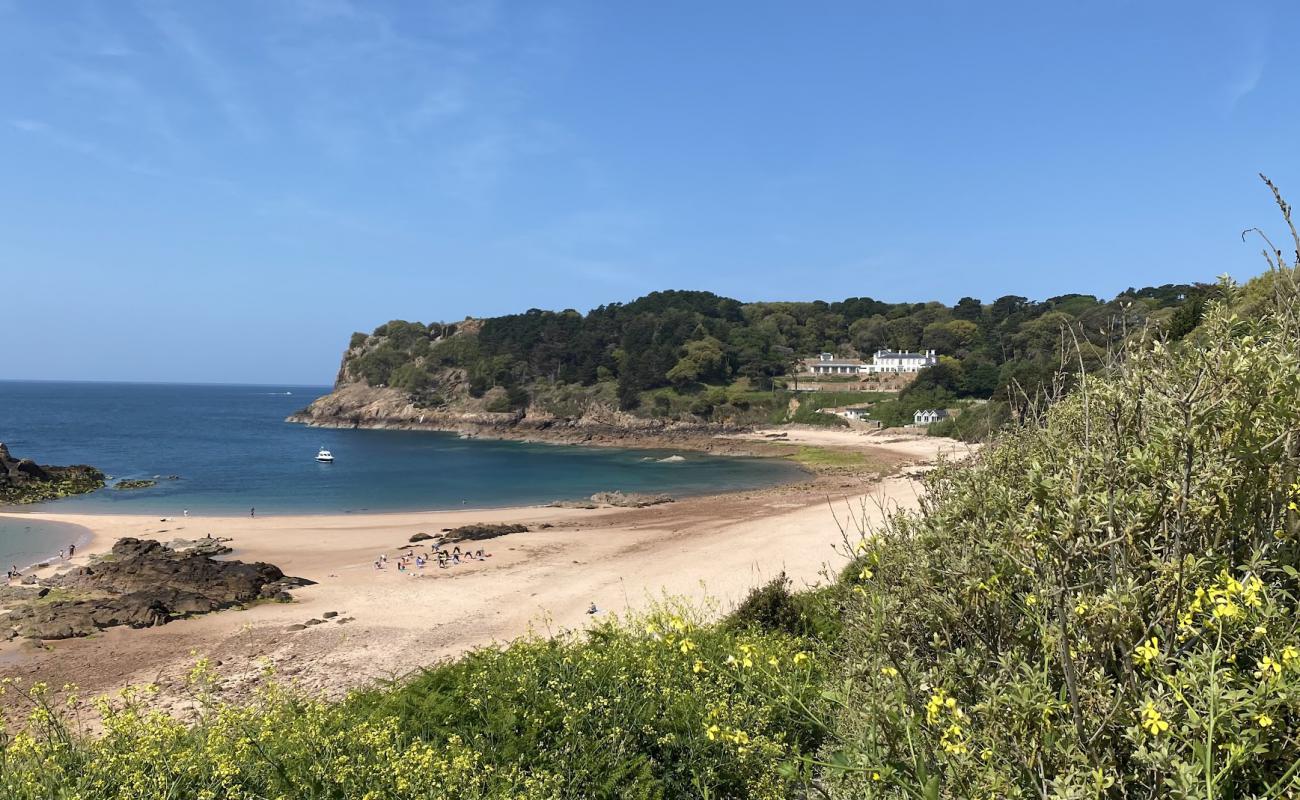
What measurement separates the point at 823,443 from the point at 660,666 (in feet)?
236

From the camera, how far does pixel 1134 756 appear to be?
2.43 meters

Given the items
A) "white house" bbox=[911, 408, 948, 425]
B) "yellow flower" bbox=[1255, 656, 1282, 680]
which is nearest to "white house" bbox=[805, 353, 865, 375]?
"white house" bbox=[911, 408, 948, 425]

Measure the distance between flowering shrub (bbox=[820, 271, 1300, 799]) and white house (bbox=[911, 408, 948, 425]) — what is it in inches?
3351

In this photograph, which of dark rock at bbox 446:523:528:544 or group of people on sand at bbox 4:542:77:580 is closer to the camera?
group of people on sand at bbox 4:542:77:580

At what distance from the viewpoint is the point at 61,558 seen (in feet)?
91.5

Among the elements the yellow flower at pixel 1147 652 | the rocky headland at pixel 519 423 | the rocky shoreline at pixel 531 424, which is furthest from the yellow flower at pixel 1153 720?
the rocky headland at pixel 519 423

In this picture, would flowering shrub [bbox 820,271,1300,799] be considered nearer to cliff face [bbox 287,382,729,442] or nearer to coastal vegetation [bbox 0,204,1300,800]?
coastal vegetation [bbox 0,204,1300,800]

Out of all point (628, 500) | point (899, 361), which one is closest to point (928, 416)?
point (899, 361)

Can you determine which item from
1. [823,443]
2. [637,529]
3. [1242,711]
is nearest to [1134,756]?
[1242,711]

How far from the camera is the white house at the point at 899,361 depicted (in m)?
111

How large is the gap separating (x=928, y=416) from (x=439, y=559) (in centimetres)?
7038

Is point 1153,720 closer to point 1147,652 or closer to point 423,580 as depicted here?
point 1147,652

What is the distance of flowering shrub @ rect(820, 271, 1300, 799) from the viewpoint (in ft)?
8.23

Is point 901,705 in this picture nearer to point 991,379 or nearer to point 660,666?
point 660,666
